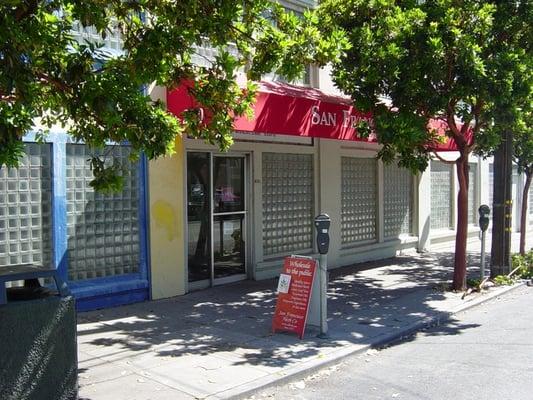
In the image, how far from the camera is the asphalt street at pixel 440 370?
211 inches

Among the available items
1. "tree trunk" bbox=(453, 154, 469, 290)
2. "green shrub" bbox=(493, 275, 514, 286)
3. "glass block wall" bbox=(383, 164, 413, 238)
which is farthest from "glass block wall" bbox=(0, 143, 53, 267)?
"glass block wall" bbox=(383, 164, 413, 238)

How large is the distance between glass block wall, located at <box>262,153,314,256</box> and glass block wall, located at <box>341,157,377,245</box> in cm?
123

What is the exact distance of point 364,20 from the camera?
30.3 feet

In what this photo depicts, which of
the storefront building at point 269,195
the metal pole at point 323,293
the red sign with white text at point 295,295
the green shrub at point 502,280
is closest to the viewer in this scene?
the metal pole at point 323,293

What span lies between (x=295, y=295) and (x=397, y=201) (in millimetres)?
8459

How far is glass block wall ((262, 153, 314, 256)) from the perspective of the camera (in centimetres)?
1109

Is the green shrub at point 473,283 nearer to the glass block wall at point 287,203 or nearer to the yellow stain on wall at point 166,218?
the glass block wall at point 287,203

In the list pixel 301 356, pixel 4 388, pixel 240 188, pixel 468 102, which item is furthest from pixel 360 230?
Answer: pixel 4 388

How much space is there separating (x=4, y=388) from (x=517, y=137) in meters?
11.8

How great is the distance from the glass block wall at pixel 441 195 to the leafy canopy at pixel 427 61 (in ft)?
24.2

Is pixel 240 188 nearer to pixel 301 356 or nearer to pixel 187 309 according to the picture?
pixel 187 309

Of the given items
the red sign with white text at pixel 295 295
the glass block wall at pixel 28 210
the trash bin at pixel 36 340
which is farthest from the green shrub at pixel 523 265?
the trash bin at pixel 36 340

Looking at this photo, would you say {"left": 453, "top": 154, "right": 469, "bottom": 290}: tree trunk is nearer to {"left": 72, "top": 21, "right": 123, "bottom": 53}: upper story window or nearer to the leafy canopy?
the leafy canopy

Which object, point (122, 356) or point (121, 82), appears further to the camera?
point (122, 356)
